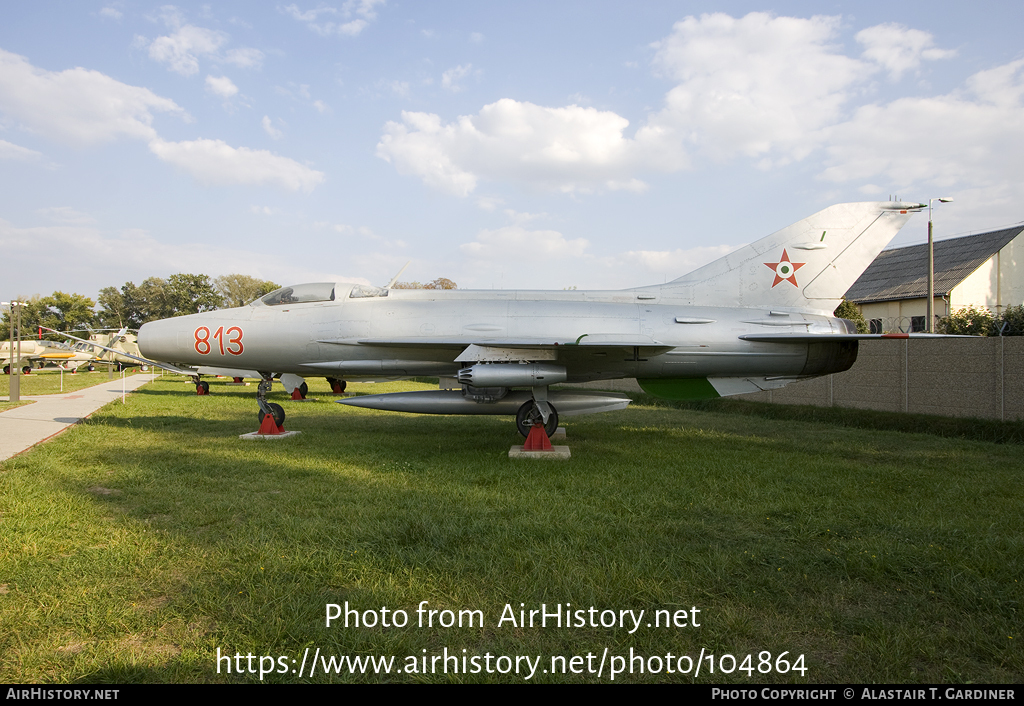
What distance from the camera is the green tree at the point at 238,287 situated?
62.6 meters

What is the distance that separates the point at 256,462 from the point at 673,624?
19.6 ft

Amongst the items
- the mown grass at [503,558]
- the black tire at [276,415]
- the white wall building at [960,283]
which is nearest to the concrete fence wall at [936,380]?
the mown grass at [503,558]

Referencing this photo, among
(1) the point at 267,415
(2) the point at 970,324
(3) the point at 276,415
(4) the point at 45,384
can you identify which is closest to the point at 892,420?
(2) the point at 970,324

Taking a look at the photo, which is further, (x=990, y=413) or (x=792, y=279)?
(x=990, y=413)

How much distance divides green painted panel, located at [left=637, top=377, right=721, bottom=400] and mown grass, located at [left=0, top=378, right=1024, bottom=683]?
136 centimetres

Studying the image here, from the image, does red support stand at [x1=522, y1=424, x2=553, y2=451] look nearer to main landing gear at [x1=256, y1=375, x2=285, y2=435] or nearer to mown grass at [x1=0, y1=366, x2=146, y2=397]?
main landing gear at [x1=256, y1=375, x2=285, y2=435]

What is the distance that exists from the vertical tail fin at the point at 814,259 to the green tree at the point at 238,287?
A: 61.2 m

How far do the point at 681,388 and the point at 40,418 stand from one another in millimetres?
13092

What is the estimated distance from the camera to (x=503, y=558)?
378 centimetres

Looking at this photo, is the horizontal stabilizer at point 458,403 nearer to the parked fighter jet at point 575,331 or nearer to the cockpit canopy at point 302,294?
the parked fighter jet at point 575,331

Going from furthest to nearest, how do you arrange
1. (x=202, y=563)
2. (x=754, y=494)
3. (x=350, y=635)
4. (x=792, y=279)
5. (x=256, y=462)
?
(x=792, y=279) → (x=256, y=462) → (x=754, y=494) → (x=202, y=563) → (x=350, y=635)
